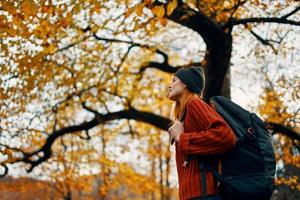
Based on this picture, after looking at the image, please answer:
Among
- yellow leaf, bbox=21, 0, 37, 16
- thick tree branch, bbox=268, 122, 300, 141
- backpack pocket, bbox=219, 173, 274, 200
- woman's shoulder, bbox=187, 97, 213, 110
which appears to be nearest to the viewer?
backpack pocket, bbox=219, 173, 274, 200

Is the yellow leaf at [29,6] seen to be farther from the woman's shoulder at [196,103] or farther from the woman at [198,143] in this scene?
the woman's shoulder at [196,103]

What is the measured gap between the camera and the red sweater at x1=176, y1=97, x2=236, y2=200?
3334 mm

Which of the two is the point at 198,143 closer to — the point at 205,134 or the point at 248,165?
the point at 205,134

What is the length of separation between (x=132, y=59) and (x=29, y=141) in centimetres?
555

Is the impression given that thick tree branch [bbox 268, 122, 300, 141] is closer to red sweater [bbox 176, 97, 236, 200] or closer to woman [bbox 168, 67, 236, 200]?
woman [bbox 168, 67, 236, 200]

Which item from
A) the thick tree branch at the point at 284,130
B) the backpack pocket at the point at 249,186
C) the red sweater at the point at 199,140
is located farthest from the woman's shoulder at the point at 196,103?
the thick tree branch at the point at 284,130

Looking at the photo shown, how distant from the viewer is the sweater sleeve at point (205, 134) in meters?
3.31

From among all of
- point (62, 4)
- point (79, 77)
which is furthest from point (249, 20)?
point (79, 77)

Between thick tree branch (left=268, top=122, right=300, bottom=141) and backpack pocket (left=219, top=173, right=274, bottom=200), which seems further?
thick tree branch (left=268, top=122, right=300, bottom=141)

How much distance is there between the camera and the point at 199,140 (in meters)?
3.43

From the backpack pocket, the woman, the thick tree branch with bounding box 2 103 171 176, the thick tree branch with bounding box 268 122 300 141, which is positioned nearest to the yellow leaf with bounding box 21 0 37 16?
the woman

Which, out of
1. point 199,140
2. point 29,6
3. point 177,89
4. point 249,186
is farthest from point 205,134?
point 29,6

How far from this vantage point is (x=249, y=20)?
959 cm

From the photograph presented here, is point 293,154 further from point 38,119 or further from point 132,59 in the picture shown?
point 38,119
